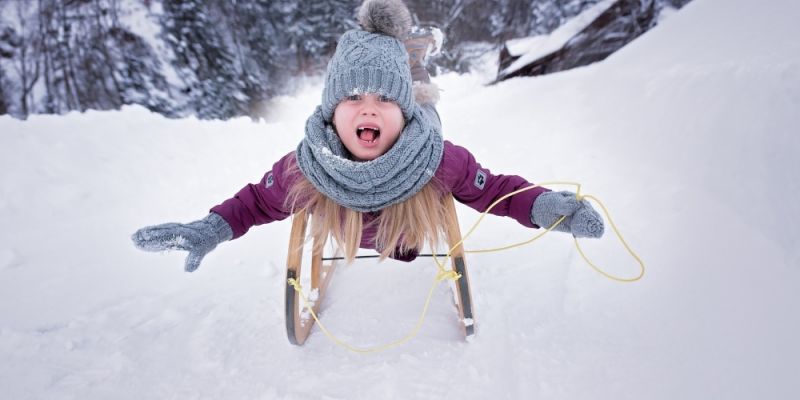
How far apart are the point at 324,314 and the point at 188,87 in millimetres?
6339

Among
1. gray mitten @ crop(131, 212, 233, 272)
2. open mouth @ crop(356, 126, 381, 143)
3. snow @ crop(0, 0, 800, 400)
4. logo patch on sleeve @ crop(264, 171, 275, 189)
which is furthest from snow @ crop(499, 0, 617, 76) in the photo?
gray mitten @ crop(131, 212, 233, 272)

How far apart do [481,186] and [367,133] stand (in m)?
0.51

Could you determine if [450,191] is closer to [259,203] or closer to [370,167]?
[370,167]

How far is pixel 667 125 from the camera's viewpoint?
2.13 m

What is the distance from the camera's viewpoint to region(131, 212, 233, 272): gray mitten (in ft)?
3.78

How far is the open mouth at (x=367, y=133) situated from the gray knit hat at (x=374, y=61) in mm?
124

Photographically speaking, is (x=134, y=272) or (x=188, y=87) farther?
(x=188, y=87)

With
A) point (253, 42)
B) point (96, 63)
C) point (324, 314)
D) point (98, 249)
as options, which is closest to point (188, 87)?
point (96, 63)

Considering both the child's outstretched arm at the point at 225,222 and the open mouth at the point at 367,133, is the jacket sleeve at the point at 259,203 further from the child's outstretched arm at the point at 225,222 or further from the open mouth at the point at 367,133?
the open mouth at the point at 367,133

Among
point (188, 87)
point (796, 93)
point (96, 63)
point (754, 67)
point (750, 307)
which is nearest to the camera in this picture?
point (750, 307)

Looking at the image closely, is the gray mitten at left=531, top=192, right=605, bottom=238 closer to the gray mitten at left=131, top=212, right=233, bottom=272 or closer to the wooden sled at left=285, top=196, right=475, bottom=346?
the wooden sled at left=285, top=196, right=475, bottom=346

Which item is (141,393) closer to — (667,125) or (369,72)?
(369,72)

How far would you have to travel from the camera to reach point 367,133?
1263mm

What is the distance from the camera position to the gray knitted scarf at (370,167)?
3.99 ft
